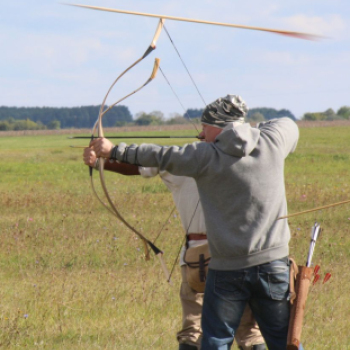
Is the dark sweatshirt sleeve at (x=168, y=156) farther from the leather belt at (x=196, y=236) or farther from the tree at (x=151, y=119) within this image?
the tree at (x=151, y=119)

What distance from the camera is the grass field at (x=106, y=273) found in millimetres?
5232

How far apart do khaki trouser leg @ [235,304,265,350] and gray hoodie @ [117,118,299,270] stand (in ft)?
2.95

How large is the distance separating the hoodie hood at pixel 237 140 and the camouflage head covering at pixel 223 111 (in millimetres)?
99

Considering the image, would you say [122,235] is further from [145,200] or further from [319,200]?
[319,200]

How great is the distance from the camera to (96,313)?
18.6ft

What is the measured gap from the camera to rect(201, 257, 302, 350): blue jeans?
3445 mm

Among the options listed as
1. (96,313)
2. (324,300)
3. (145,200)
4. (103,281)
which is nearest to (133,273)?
(103,281)

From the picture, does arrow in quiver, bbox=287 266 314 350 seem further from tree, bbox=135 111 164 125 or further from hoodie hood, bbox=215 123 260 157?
tree, bbox=135 111 164 125

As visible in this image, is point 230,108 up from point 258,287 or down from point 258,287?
up

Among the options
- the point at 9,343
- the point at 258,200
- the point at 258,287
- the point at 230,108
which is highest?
the point at 230,108

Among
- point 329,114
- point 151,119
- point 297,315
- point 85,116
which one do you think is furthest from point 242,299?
point 329,114

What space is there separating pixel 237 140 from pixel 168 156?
0.31 m

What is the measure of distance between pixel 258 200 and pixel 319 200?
870cm

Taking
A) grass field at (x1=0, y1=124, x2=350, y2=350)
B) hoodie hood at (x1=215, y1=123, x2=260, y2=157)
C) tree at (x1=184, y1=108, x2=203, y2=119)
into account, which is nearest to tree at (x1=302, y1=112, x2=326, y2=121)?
tree at (x1=184, y1=108, x2=203, y2=119)
